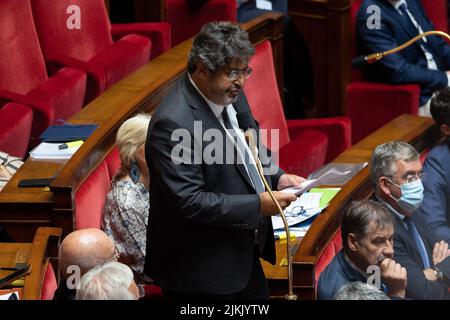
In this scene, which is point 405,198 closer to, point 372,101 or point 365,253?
point 365,253

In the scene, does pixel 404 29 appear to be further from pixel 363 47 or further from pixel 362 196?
pixel 362 196

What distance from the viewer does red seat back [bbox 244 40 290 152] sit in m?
1.83

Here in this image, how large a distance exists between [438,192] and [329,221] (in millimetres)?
286

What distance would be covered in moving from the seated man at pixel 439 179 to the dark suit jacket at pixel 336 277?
274 millimetres

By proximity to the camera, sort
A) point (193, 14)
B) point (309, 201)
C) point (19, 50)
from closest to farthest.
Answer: point (309, 201) < point (19, 50) < point (193, 14)

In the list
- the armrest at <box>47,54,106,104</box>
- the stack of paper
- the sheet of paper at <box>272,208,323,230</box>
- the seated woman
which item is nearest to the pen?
the stack of paper

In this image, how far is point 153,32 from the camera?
2.08 metres

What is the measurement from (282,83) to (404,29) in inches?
9.4

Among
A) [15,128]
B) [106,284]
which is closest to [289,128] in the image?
[15,128]

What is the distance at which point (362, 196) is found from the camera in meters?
1.42

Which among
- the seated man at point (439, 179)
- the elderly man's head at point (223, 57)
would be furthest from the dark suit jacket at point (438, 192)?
the elderly man's head at point (223, 57)

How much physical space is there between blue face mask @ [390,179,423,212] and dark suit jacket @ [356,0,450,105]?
66cm

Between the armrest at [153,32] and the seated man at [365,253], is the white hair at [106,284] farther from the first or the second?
the armrest at [153,32]

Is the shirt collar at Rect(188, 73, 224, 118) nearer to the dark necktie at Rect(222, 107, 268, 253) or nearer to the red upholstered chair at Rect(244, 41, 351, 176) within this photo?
the dark necktie at Rect(222, 107, 268, 253)
